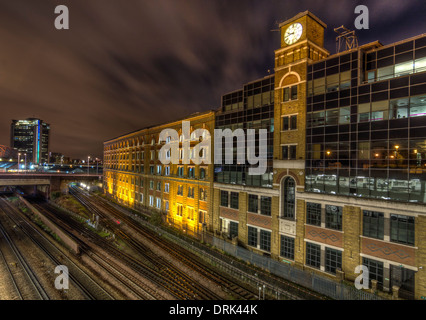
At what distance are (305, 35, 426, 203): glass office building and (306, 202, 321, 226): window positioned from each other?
1.66 meters

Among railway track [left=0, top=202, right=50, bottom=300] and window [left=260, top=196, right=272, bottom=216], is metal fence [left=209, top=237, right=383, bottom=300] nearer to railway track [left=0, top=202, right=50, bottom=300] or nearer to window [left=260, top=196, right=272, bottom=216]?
window [left=260, top=196, right=272, bottom=216]

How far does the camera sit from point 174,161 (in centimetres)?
4838

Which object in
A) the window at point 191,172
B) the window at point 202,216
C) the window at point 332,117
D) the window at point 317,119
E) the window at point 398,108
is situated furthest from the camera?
the window at point 191,172

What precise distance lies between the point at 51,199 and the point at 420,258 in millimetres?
86526

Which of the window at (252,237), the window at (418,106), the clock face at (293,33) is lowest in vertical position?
the window at (252,237)

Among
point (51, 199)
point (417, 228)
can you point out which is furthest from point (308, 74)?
point (51, 199)

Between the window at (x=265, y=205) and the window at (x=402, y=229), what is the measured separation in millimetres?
12462

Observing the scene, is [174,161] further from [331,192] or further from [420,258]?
[420,258]

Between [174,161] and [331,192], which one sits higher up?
[174,161]

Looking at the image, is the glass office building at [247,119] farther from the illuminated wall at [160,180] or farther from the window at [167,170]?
the window at [167,170]

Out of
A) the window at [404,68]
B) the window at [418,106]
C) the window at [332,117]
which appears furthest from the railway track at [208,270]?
the window at [404,68]

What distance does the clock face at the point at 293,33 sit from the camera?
27.5m

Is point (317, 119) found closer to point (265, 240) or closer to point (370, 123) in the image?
point (370, 123)

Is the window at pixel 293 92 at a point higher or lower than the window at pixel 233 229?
higher
